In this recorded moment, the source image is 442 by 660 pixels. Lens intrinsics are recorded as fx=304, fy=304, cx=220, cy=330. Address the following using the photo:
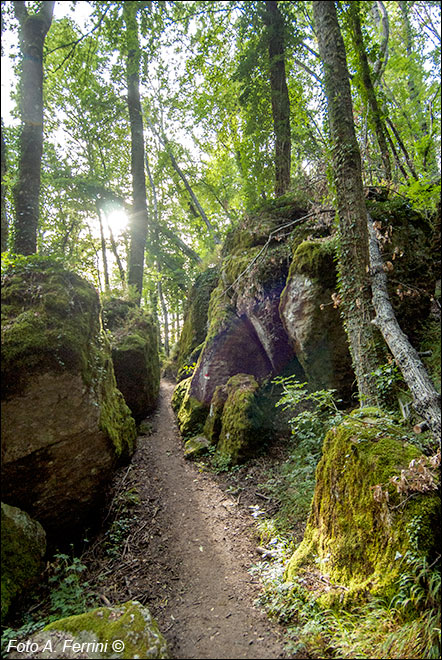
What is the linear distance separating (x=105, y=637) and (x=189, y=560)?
2.00 metres

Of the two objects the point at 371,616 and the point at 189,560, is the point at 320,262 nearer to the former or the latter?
the point at 371,616

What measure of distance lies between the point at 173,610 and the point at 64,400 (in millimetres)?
2957

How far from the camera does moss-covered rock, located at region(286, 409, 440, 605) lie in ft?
8.71

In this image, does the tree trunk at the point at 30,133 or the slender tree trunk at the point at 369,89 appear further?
the tree trunk at the point at 30,133

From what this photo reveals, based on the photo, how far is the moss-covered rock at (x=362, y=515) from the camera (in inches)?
104

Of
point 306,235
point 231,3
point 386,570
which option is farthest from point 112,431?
point 231,3

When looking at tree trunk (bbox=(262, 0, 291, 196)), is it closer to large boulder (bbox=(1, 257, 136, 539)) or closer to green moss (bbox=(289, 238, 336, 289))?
green moss (bbox=(289, 238, 336, 289))

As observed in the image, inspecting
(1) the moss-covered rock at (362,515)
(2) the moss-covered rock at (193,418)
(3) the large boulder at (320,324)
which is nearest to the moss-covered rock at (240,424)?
(2) the moss-covered rock at (193,418)

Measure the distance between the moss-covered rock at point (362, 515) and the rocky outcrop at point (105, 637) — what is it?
1627 mm

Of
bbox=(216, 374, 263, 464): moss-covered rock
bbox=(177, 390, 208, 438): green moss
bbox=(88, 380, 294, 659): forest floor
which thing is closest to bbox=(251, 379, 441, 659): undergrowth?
bbox=(88, 380, 294, 659): forest floor

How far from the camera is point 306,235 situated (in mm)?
8055

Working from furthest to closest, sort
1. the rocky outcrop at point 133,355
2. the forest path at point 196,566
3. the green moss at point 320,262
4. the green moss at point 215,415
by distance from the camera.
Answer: the rocky outcrop at point 133,355, the green moss at point 215,415, the green moss at point 320,262, the forest path at point 196,566

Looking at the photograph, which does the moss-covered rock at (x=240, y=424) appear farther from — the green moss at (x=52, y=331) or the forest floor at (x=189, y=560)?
the green moss at (x=52, y=331)

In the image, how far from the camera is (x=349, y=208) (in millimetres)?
5250
